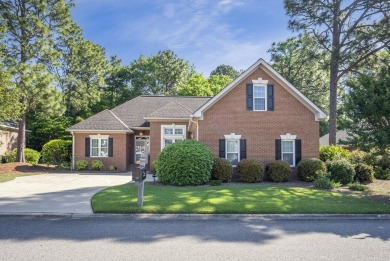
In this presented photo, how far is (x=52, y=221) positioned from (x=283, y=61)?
127 feet

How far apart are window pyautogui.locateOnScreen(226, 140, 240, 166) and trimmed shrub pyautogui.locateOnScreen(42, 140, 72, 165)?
1470 cm

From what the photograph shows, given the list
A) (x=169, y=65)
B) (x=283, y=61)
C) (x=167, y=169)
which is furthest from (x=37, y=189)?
(x=169, y=65)

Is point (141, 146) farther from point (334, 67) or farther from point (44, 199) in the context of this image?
point (334, 67)

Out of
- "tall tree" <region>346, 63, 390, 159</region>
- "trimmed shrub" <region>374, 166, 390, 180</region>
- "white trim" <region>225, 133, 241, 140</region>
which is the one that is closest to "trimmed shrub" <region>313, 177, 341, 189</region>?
"tall tree" <region>346, 63, 390, 159</region>

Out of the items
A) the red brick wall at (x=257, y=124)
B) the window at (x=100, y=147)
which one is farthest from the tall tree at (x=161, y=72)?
the red brick wall at (x=257, y=124)

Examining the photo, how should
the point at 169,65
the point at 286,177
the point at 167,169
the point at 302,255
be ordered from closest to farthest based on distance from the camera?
the point at 302,255 → the point at 167,169 → the point at 286,177 → the point at 169,65

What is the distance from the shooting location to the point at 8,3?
990 inches

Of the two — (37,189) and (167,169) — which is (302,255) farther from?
(37,189)

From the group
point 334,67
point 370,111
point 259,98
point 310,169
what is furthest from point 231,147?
point 334,67

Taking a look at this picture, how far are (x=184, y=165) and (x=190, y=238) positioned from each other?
333 inches

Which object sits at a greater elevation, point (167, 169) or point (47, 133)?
point (47, 133)

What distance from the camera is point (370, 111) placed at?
12.3m

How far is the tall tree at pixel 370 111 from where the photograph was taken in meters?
12.1

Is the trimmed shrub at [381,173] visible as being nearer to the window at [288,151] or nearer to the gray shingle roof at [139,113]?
the window at [288,151]
